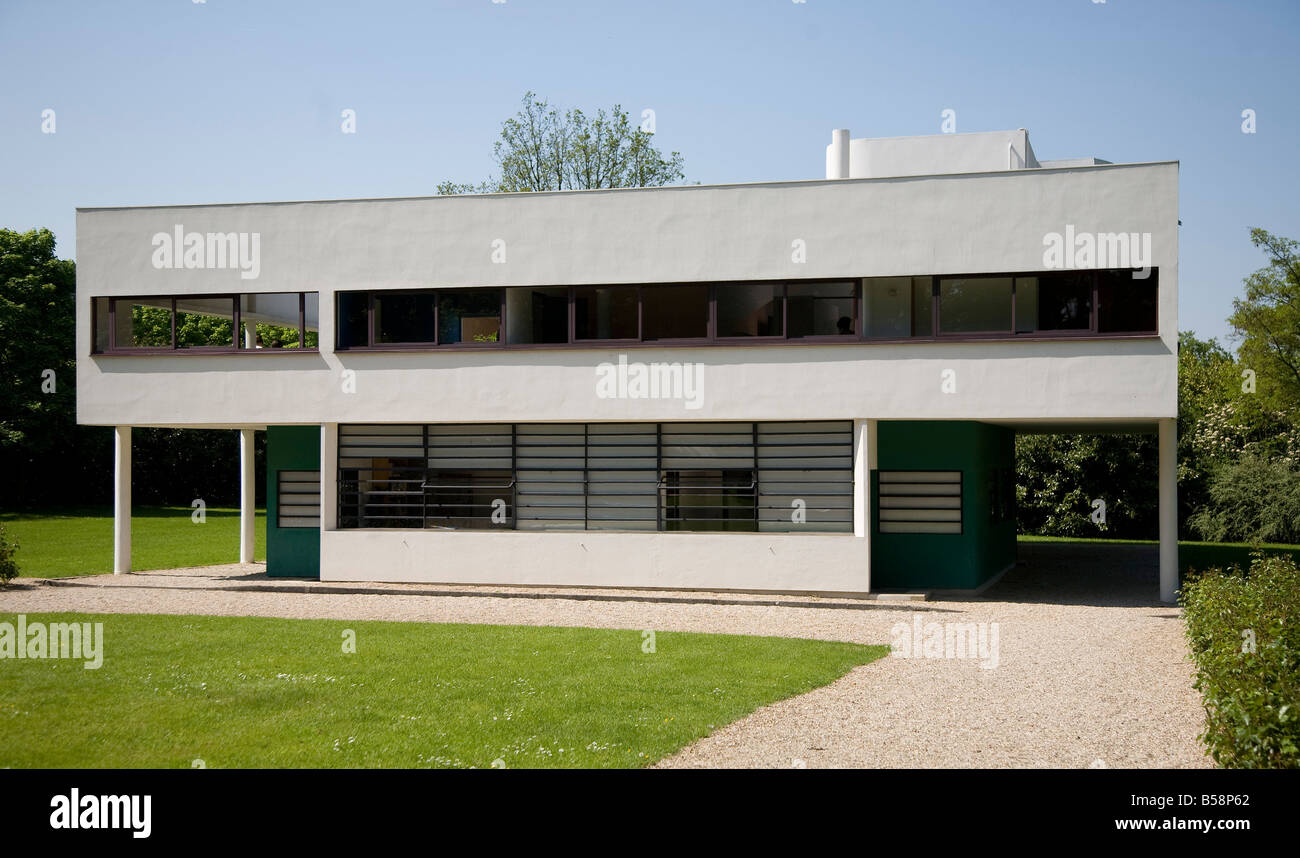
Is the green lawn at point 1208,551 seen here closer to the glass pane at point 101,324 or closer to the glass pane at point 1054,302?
the glass pane at point 1054,302

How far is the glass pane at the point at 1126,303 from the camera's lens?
1748 centimetres

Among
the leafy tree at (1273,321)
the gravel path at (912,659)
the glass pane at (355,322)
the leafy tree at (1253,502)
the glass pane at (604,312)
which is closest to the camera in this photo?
the gravel path at (912,659)

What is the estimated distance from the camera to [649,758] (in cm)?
789

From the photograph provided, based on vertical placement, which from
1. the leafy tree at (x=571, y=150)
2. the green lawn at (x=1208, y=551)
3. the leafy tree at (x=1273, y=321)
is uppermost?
the leafy tree at (x=571, y=150)

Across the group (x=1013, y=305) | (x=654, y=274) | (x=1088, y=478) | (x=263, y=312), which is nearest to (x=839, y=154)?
(x=654, y=274)

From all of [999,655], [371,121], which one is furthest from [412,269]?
[999,655]

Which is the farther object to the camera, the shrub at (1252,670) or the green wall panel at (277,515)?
the green wall panel at (277,515)

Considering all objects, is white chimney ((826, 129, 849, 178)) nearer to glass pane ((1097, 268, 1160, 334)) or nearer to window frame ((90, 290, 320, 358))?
glass pane ((1097, 268, 1160, 334))

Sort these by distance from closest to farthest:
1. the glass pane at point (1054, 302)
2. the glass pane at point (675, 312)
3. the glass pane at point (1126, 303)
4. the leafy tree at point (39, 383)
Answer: the glass pane at point (1126, 303) < the glass pane at point (1054, 302) < the glass pane at point (675, 312) < the leafy tree at point (39, 383)

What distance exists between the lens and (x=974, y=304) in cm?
1869

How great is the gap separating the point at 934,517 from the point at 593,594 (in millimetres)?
5928

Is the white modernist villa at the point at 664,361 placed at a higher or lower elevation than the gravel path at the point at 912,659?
higher

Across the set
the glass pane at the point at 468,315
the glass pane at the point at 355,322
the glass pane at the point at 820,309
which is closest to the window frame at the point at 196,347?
the glass pane at the point at 355,322

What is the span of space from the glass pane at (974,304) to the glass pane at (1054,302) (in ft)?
1.25
